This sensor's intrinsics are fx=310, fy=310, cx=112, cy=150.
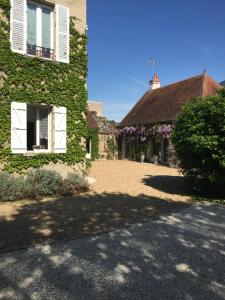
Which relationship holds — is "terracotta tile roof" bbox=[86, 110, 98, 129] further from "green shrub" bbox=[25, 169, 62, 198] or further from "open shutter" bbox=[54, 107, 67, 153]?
"green shrub" bbox=[25, 169, 62, 198]

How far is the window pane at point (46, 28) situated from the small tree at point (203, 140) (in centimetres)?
506

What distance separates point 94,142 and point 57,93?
1452 cm

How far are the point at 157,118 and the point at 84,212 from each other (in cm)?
1577

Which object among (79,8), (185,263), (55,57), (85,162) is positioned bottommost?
(185,263)

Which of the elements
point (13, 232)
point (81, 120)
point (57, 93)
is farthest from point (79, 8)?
point (13, 232)

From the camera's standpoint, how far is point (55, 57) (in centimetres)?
1038

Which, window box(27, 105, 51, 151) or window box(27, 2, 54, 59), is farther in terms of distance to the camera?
window box(27, 105, 51, 151)

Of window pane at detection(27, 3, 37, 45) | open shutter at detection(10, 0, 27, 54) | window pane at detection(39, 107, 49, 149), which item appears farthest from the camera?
window pane at detection(39, 107, 49, 149)

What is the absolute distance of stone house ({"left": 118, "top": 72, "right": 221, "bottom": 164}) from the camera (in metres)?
20.6

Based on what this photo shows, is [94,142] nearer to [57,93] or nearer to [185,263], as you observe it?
[57,93]

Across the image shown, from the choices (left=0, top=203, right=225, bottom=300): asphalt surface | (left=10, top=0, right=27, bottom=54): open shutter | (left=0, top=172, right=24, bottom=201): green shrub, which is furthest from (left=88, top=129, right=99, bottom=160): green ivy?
(left=0, top=203, right=225, bottom=300): asphalt surface

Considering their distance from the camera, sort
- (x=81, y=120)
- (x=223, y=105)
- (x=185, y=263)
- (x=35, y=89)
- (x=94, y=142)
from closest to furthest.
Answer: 1. (x=185, y=263)
2. (x=223, y=105)
3. (x=35, y=89)
4. (x=81, y=120)
5. (x=94, y=142)

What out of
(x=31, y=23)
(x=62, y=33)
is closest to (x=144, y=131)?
(x=62, y=33)

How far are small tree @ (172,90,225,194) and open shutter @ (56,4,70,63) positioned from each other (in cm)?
442
